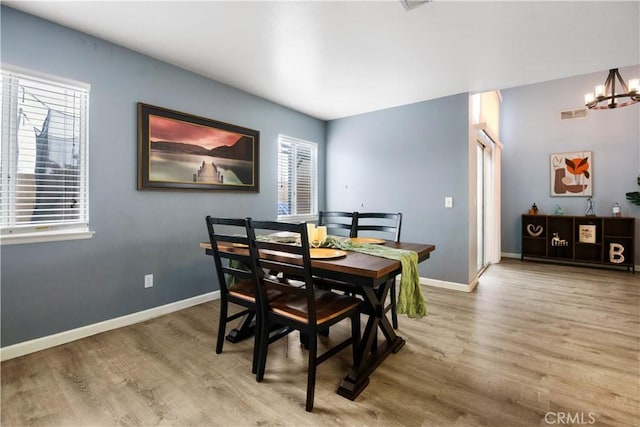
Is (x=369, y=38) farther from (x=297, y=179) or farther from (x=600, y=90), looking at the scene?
(x=600, y=90)

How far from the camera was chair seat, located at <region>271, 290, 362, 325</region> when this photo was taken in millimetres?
1607

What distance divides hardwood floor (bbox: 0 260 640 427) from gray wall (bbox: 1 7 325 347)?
286 mm

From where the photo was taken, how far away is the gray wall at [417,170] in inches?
141

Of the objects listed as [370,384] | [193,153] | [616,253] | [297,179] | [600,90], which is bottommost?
[370,384]

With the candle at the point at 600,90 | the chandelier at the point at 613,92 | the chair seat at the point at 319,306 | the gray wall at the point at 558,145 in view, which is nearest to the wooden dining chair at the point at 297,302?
the chair seat at the point at 319,306

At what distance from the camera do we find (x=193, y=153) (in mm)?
3006

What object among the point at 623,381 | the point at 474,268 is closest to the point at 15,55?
the point at 623,381

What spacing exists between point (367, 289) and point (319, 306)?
1.03 ft

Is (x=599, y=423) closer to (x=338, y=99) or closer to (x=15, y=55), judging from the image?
(x=338, y=99)

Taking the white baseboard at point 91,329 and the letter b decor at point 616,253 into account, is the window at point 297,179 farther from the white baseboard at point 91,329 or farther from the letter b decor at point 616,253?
the letter b decor at point 616,253

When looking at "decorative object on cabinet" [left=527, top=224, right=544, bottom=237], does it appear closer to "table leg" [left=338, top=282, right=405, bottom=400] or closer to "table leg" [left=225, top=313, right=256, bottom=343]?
"table leg" [left=338, top=282, right=405, bottom=400]

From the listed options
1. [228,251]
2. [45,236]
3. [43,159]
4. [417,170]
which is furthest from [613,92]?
[45,236]

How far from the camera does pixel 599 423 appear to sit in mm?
1451

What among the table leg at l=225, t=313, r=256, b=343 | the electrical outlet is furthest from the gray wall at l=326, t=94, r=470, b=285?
the table leg at l=225, t=313, r=256, b=343
